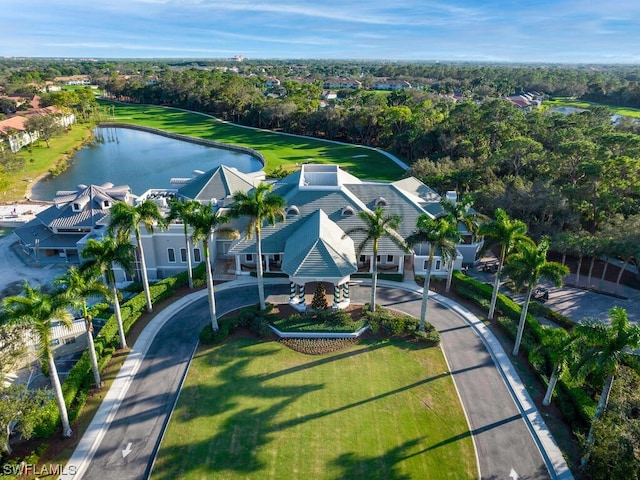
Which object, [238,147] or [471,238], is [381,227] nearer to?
[471,238]

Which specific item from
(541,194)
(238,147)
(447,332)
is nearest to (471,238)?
(541,194)

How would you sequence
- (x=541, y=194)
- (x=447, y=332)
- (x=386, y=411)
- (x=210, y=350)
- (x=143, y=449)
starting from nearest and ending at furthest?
(x=143, y=449) → (x=386, y=411) → (x=210, y=350) → (x=447, y=332) → (x=541, y=194)

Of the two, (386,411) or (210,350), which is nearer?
(386,411)

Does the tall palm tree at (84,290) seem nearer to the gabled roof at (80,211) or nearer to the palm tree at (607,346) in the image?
the gabled roof at (80,211)

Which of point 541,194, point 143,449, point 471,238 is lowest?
point 143,449

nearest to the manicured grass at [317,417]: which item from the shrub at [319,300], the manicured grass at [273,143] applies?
the shrub at [319,300]

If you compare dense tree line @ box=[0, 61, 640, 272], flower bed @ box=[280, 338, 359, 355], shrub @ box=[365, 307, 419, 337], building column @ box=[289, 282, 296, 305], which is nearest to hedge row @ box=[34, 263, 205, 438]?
building column @ box=[289, 282, 296, 305]
